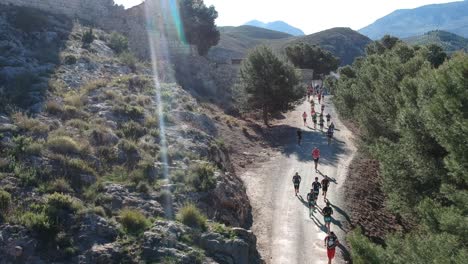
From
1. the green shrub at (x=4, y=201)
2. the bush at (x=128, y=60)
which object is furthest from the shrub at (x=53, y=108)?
the bush at (x=128, y=60)

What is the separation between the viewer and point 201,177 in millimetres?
20438

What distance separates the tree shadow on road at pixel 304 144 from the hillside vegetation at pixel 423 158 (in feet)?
13.1

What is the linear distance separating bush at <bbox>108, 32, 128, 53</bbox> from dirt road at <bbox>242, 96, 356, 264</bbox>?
17.2 metres

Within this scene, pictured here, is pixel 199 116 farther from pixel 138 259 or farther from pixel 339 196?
pixel 138 259

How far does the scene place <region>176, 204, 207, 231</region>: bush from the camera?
53.3 ft

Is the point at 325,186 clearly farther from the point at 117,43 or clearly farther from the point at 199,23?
the point at 199,23

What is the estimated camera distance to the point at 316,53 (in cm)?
8550

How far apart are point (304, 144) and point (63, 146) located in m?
22.7

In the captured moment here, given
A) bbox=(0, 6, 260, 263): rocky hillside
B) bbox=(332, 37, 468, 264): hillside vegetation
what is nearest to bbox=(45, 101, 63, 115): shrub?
bbox=(0, 6, 260, 263): rocky hillside

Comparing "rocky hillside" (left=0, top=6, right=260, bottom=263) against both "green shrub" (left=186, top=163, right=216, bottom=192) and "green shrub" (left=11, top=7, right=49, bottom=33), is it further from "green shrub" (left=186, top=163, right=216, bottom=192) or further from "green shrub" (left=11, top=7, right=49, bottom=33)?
Answer: "green shrub" (left=11, top=7, right=49, bottom=33)

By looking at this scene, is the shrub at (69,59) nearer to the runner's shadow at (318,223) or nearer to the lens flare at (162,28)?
the lens flare at (162,28)

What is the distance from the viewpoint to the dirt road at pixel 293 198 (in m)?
19.1

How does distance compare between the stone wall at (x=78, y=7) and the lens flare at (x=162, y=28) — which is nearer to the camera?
the stone wall at (x=78, y=7)

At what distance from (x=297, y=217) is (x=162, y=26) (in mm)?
44117
